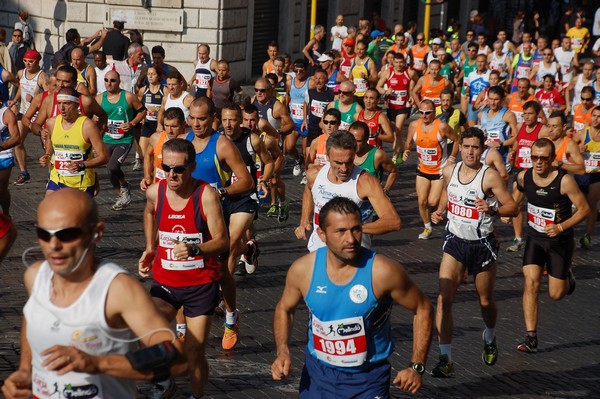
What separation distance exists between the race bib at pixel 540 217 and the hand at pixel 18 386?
5886 millimetres

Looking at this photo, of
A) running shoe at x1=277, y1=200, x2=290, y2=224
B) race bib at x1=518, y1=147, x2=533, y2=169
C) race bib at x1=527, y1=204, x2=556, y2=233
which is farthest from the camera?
race bib at x1=518, y1=147, x2=533, y2=169

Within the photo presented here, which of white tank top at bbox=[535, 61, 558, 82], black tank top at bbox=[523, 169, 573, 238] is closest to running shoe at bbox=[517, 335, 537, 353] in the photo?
black tank top at bbox=[523, 169, 573, 238]

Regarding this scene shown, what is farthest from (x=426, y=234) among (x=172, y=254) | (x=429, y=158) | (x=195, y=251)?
(x=195, y=251)

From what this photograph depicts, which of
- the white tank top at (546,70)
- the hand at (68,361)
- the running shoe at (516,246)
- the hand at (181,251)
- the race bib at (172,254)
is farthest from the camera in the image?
the white tank top at (546,70)

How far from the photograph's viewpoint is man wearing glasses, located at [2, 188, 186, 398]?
13.9 ft

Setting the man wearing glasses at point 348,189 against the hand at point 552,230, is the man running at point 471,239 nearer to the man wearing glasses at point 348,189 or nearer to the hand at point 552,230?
the hand at point 552,230

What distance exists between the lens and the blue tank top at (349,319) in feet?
18.5

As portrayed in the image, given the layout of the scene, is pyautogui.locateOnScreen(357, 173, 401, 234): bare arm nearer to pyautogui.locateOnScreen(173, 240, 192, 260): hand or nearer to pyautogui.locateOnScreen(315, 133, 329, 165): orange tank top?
pyautogui.locateOnScreen(173, 240, 192, 260): hand

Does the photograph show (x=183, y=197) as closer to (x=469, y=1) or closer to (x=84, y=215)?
(x=84, y=215)

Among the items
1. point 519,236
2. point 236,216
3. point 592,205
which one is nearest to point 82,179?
point 236,216

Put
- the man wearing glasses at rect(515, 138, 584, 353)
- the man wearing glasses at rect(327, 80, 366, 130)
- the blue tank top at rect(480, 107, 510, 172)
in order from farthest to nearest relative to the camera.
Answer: the blue tank top at rect(480, 107, 510, 172) < the man wearing glasses at rect(327, 80, 366, 130) < the man wearing glasses at rect(515, 138, 584, 353)

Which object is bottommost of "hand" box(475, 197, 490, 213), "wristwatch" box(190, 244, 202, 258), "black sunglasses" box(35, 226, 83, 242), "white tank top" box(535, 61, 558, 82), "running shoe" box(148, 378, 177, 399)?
Answer: "running shoe" box(148, 378, 177, 399)

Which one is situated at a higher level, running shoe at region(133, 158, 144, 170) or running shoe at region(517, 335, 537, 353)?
running shoe at region(133, 158, 144, 170)

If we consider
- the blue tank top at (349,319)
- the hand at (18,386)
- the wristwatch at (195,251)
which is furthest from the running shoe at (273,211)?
the hand at (18,386)
